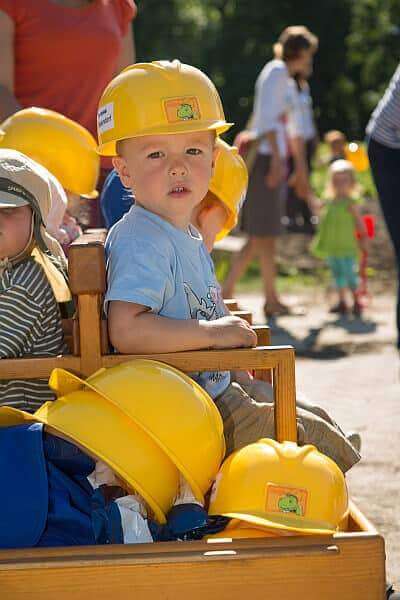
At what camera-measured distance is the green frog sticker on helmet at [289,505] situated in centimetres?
274

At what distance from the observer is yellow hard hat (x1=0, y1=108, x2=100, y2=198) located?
164 inches

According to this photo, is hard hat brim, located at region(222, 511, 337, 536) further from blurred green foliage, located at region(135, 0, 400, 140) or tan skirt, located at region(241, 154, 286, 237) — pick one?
blurred green foliage, located at region(135, 0, 400, 140)

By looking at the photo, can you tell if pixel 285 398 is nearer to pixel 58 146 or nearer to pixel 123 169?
pixel 123 169

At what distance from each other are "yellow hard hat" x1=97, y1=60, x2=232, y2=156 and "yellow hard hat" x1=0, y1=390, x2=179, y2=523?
74 cm

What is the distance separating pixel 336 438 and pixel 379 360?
175 inches

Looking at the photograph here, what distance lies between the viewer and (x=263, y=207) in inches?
373

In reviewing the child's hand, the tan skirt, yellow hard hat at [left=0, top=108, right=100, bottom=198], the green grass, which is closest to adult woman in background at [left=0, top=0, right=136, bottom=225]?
yellow hard hat at [left=0, top=108, right=100, bottom=198]

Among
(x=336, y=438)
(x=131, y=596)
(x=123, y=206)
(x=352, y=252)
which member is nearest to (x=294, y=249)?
(x=352, y=252)

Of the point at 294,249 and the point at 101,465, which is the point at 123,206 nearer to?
the point at 101,465

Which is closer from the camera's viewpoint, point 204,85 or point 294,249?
point 204,85

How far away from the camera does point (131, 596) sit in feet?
8.52

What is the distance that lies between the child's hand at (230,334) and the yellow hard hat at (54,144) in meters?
1.29

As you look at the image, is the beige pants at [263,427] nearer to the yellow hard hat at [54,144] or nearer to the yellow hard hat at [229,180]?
the yellow hard hat at [229,180]

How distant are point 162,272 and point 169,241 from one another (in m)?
0.12
